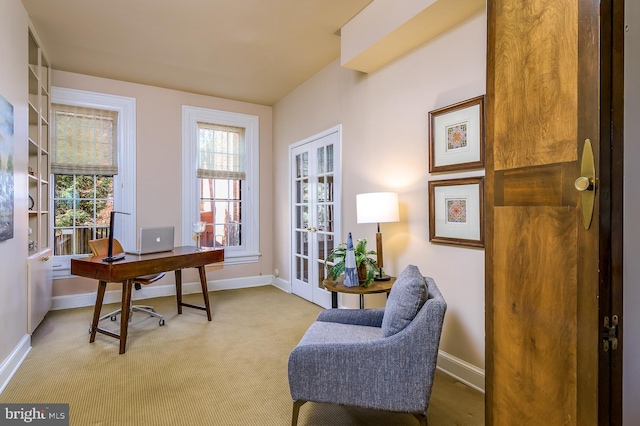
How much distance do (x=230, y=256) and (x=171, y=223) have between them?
935 mm

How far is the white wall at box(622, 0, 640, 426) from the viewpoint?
116cm

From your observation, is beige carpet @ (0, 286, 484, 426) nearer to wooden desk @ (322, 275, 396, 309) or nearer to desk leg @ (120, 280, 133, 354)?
desk leg @ (120, 280, 133, 354)

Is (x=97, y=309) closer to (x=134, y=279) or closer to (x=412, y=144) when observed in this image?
(x=134, y=279)

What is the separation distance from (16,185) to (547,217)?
10.9 ft

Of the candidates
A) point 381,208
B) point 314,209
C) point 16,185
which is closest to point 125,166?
point 16,185

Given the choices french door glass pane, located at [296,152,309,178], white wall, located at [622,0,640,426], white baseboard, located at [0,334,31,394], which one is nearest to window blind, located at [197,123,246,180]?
french door glass pane, located at [296,152,309,178]

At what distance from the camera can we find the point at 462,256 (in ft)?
7.33

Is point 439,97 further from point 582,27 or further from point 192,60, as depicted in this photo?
point 192,60

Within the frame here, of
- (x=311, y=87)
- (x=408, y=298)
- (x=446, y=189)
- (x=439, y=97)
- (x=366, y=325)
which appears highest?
(x=311, y=87)

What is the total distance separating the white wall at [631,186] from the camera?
1.16m

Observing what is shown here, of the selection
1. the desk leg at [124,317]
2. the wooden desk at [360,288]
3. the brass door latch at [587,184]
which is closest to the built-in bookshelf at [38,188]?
the desk leg at [124,317]

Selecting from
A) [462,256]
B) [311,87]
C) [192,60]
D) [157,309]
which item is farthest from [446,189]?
[157,309]

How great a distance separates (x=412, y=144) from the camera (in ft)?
8.55

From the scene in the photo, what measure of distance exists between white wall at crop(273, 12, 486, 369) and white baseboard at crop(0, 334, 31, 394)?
→ 2.71m
